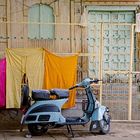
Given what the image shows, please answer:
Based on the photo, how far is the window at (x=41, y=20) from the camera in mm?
17016

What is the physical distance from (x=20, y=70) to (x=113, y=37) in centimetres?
667

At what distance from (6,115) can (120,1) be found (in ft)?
Answer: 27.5

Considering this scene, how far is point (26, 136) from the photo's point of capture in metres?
9.84

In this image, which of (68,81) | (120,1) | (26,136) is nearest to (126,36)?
(120,1)

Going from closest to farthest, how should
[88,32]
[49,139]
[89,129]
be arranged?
[49,139] → [89,129] → [88,32]

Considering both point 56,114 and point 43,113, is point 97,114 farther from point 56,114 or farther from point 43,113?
point 43,113

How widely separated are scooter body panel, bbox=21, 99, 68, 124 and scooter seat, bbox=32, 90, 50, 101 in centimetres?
9

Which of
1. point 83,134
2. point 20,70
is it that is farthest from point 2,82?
point 83,134

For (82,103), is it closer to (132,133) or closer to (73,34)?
(132,133)

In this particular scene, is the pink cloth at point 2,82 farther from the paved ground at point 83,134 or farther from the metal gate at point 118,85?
the metal gate at point 118,85

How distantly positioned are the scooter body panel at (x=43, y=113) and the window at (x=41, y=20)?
24.4ft

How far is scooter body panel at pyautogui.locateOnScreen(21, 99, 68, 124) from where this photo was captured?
32.1 ft

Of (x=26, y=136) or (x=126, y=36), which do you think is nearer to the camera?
(x=26, y=136)

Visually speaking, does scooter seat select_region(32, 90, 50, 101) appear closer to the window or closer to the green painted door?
the green painted door
